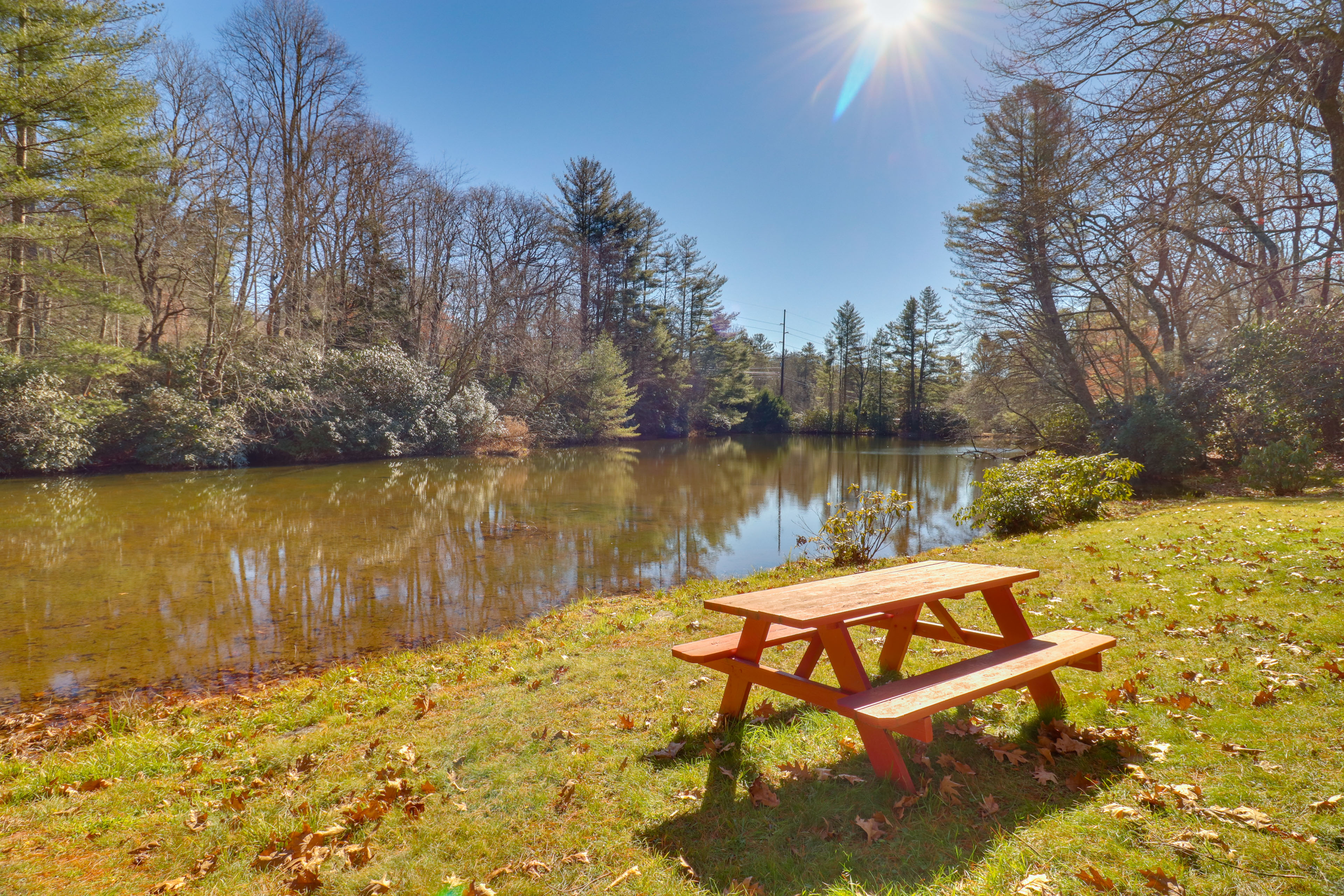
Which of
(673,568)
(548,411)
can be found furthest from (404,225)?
(673,568)

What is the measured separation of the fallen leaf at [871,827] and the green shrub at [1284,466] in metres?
14.1

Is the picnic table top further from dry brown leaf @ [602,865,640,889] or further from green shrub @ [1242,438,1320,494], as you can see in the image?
Answer: green shrub @ [1242,438,1320,494]

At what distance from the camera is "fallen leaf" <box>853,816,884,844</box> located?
7.87 feet

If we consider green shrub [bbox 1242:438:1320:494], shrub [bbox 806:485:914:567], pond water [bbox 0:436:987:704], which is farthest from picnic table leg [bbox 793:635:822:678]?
green shrub [bbox 1242:438:1320:494]

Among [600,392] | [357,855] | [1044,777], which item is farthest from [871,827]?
[600,392]

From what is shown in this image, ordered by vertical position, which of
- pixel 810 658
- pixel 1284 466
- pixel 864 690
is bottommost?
pixel 810 658

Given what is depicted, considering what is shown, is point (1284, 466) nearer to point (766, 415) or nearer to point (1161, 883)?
point (1161, 883)

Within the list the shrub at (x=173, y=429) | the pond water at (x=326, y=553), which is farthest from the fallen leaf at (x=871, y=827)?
the shrub at (x=173, y=429)

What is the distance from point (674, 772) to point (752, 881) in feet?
2.58

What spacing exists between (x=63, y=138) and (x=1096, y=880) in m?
22.6

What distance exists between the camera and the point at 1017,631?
3357 millimetres

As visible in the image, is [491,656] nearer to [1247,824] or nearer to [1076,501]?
[1247,824]

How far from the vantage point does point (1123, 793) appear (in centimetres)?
A: 248

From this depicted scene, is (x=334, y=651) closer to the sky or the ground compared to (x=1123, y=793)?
closer to the ground
